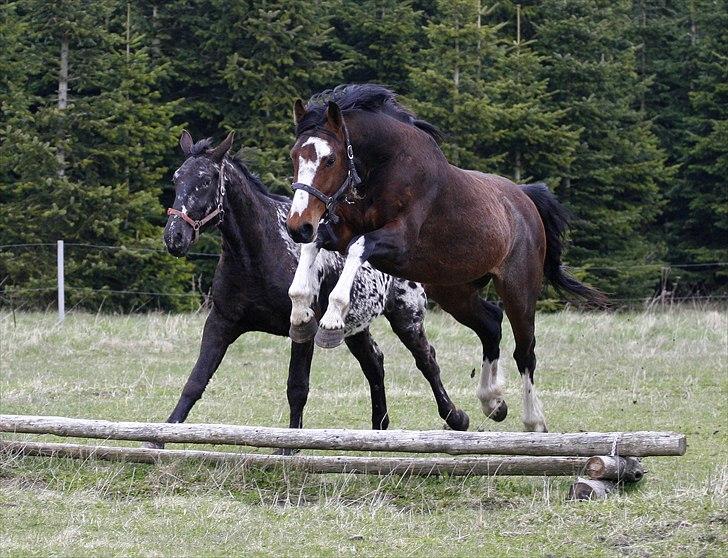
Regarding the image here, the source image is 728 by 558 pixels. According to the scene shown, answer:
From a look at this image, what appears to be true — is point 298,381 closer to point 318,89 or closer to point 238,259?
point 238,259

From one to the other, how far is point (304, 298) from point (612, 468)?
7.60 feet

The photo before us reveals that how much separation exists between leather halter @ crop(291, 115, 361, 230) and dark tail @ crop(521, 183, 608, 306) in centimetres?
326

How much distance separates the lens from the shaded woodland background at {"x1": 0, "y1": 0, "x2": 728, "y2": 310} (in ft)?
77.6

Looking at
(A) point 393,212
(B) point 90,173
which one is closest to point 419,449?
(A) point 393,212

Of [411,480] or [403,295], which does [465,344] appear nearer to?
[403,295]

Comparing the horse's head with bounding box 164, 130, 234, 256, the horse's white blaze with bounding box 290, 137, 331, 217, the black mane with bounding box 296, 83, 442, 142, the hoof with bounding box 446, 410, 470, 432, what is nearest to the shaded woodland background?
the hoof with bounding box 446, 410, 470, 432

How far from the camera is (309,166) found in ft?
23.7

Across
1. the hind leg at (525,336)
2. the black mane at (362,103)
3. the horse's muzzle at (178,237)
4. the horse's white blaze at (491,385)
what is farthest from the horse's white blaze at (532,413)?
the horse's muzzle at (178,237)

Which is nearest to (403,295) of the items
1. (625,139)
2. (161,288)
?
(161,288)

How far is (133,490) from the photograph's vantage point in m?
7.02

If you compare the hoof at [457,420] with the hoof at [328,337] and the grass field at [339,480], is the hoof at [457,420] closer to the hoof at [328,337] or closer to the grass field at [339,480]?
the grass field at [339,480]

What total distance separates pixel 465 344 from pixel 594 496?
10.8 m

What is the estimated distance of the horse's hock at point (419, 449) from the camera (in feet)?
22.4

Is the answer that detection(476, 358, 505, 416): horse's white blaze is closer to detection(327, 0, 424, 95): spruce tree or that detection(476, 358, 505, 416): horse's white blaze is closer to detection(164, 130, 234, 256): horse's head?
detection(164, 130, 234, 256): horse's head
